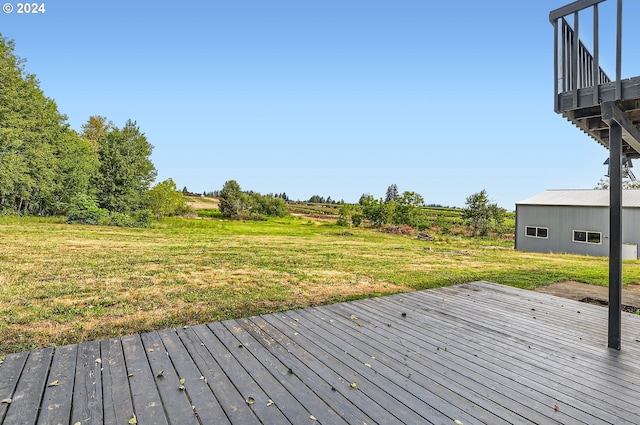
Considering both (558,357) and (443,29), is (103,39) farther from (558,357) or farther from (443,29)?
(558,357)

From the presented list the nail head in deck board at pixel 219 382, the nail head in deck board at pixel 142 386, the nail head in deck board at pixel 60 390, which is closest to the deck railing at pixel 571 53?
the nail head in deck board at pixel 219 382

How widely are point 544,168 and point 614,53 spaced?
29.5 metres

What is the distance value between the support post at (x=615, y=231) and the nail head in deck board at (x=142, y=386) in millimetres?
3709

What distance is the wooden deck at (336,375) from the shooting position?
182 centimetres

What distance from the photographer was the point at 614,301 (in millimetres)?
2854

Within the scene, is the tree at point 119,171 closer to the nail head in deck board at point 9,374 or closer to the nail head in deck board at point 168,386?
the nail head in deck board at point 9,374

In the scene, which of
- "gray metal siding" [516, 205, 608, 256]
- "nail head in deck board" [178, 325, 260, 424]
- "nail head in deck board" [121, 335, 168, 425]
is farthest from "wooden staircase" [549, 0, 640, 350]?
"gray metal siding" [516, 205, 608, 256]

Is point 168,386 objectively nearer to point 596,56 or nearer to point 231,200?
point 596,56

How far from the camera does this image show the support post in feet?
9.12

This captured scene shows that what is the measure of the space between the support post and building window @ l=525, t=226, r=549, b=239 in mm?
15582

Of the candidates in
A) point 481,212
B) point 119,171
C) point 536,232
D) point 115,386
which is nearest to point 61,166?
point 119,171

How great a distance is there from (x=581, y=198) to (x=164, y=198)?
26.5 m

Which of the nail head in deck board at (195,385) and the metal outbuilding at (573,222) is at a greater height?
the metal outbuilding at (573,222)

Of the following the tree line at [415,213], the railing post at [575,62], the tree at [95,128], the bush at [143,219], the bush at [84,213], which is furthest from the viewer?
the tree at [95,128]
